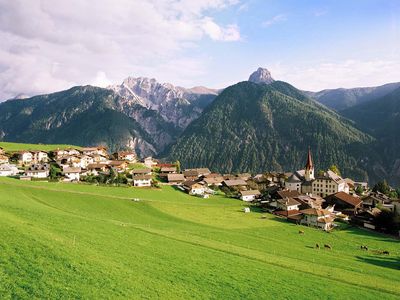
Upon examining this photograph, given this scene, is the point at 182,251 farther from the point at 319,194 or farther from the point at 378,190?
the point at 378,190

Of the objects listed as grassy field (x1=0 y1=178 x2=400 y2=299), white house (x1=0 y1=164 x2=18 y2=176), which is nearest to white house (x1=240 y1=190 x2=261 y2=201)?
grassy field (x1=0 y1=178 x2=400 y2=299)

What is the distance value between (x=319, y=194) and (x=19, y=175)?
106331mm

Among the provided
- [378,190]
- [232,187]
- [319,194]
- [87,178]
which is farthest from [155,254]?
[378,190]

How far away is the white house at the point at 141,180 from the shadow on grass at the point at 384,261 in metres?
76.0

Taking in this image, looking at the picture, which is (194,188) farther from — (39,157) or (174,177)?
(39,157)

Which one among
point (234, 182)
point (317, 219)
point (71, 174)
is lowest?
point (317, 219)

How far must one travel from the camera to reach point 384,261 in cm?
5525

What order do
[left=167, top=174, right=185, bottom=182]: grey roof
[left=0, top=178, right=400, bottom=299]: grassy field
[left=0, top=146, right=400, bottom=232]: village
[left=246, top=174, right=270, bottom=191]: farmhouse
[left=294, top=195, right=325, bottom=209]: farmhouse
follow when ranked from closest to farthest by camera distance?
[left=0, top=178, right=400, bottom=299]: grassy field → [left=0, top=146, right=400, bottom=232]: village → [left=294, top=195, right=325, bottom=209]: farmhouse → [left=167, top=174, right=185, bottom=182]: grey roof → [left=246, top=174, right=270, bottom=191]: farmhouse

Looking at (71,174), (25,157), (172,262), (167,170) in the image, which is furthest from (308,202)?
(25,157)

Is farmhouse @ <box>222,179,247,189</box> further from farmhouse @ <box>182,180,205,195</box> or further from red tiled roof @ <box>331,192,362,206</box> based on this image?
red tiled roof @ <box>331,192,362,206</box>

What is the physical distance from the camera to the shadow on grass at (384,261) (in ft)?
173

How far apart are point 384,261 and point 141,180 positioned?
79.6 meters

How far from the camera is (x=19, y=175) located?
102562mm

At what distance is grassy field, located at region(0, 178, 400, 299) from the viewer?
24.7 meters
